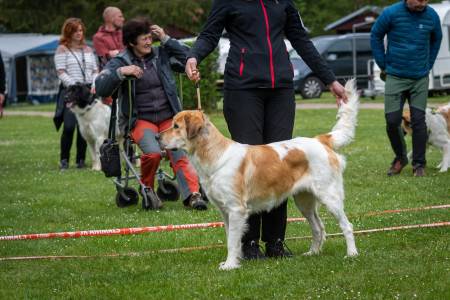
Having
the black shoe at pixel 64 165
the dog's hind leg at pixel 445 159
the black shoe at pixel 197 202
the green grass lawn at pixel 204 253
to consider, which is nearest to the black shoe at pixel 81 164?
the black shoe at pixel 64 165

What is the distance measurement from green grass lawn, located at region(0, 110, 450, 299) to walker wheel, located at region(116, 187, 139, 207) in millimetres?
106

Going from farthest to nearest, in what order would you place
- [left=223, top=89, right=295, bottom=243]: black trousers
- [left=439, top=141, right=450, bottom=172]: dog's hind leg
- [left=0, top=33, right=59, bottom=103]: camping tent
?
[left=0, top=33, right=59, bottom=103]: camping tent, [left=439, top=141, right=450, bottom=172]: dog's hind leg, [left=223, top=89, right=295, bottom=243]: black trousers

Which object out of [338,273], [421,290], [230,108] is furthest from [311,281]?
[230,108]

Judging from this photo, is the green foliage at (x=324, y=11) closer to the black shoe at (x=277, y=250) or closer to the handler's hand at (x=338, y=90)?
the handler's hand at (x=338, y=90)

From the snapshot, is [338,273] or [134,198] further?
[134,198]

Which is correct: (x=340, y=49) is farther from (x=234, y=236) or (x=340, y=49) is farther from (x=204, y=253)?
(x=234, y=236)

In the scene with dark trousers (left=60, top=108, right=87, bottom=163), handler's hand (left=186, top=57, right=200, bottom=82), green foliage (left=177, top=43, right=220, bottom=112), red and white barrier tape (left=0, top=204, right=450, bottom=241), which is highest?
handler's hand (left=186, top=57, right=200, bottom=82)

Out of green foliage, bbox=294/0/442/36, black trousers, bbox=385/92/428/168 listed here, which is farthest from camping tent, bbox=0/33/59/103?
black trousers, bbox=385/92/428/168

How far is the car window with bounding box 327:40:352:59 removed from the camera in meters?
32.2

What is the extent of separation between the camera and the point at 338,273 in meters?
5.91

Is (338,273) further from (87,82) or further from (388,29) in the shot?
(87,82)

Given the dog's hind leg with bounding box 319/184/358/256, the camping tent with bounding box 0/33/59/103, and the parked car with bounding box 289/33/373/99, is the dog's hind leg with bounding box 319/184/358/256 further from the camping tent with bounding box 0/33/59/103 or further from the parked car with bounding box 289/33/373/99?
the camping tent with bounding box 0/33/59/103

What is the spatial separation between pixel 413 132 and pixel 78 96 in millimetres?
5444

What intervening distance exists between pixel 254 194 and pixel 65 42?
26.2ft
